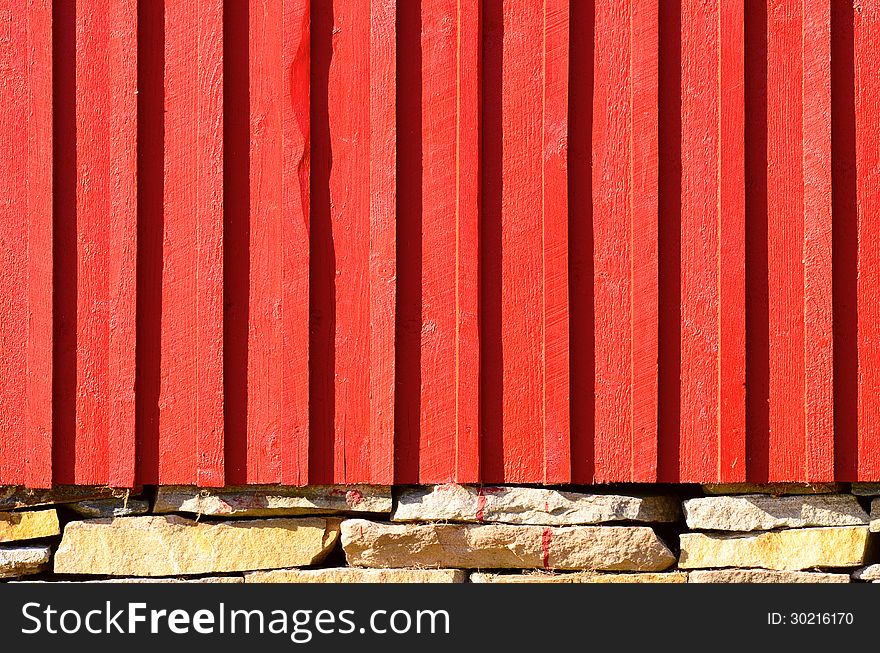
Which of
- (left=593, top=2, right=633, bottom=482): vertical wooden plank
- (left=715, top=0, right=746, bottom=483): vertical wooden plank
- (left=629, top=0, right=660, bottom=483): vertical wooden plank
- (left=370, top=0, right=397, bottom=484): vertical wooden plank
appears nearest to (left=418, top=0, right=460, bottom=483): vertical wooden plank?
(left=370, top=0, right=397, bottom=484): vertical wooden plank

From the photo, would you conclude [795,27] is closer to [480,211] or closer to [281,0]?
[480,211]

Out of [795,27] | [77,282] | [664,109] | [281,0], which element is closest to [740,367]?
[664,109]

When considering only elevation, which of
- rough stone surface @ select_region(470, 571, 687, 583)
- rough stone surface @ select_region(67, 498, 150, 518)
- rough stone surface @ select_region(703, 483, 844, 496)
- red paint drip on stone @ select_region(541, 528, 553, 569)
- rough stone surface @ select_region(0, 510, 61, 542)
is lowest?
rough stone surface @ select_region(470, 571, 687, 583)

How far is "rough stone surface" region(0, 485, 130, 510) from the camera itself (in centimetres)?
307

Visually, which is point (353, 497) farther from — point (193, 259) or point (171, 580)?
point (193, 259)

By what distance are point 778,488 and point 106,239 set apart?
250 centimetres

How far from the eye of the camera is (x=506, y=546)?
3.02 m

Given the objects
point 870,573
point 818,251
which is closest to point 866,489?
point 870,573

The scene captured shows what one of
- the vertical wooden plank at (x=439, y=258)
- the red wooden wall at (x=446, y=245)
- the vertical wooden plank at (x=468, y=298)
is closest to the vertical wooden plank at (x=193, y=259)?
the red wooden wall at (x=446, y=245)

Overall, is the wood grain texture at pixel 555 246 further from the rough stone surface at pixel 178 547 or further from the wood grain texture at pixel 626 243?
the rough stone surface at pixel 178 547

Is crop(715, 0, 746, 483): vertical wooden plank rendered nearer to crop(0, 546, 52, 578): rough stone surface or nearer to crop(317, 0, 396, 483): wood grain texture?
crop(317, 0, 396, 483): wood grain texture

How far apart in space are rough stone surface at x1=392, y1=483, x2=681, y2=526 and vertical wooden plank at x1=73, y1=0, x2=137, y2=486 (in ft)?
3.40

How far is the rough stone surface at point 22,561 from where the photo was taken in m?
3.04

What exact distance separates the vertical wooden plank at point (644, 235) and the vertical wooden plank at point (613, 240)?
0.02m
